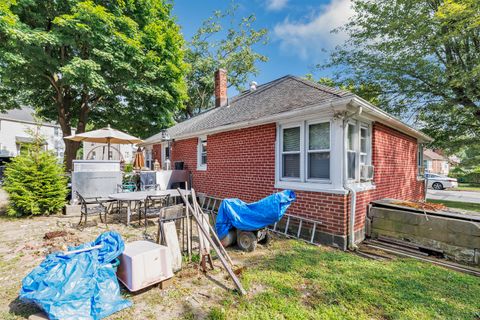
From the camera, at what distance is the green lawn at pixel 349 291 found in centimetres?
294

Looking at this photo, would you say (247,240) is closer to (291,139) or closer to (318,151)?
(318,151)

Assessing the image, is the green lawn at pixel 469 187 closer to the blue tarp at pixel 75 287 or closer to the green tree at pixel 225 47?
the green tree at pixel 225 47

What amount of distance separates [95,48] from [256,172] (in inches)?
408

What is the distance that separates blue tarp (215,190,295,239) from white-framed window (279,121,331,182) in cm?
128

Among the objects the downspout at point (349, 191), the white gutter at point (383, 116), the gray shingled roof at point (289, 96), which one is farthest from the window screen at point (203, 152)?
the white gutter at point (383, 116)

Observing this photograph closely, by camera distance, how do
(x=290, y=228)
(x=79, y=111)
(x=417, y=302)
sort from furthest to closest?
(x=79, y=111) < (x=290, y=228) < (x=417, y=302)

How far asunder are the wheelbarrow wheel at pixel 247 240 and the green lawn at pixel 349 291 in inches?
17.8

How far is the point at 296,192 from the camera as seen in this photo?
607 centimetres

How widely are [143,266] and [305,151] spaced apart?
4463mm

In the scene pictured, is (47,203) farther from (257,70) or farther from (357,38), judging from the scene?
(257,70)

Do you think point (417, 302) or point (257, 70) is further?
point (257, 70)

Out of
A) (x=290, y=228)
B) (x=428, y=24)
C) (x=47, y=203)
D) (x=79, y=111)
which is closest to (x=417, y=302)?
(x=290, y=228)

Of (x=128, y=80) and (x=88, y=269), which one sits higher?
(x=128, y=80)

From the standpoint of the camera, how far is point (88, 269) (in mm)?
2902
